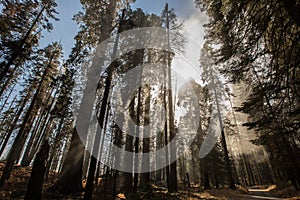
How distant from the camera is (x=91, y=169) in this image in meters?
6.44

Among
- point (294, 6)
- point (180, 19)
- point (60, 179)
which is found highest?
point (180, 19)

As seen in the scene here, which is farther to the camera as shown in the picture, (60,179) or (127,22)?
(127,22)

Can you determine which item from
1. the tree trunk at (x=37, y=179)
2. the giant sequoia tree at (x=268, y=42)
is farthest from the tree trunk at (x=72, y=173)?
the giant sequoia tree at (x=268, y=42)

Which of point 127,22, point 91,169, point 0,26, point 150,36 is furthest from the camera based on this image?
point 150,36

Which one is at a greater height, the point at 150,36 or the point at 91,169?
the point at 150,36

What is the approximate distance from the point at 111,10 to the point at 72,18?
3004 mm

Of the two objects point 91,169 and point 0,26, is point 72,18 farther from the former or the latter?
point 91,169

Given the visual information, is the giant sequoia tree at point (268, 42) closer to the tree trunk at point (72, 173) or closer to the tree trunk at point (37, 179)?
the tree trunk at point (37, 179)

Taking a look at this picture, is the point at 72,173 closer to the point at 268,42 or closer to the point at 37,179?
the point at 37,179

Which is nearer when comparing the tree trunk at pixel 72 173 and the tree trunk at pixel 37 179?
the tree trunk at pixel 37 179

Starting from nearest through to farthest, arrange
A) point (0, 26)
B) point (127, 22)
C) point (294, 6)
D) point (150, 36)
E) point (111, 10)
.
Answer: point (294, 6) < point (0, 26) < point (127, 22) < point (111, 10) < point (150, 36)

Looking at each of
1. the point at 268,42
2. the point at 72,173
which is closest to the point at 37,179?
the point at 72,173

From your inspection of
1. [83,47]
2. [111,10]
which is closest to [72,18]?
[83,47]

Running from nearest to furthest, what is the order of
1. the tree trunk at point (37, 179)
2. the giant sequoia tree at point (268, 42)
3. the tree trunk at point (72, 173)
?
the giant sequoia tree at point (268, 42) < the tree trunk at point (37, 179) < the tree trunk at point (72, 173)
